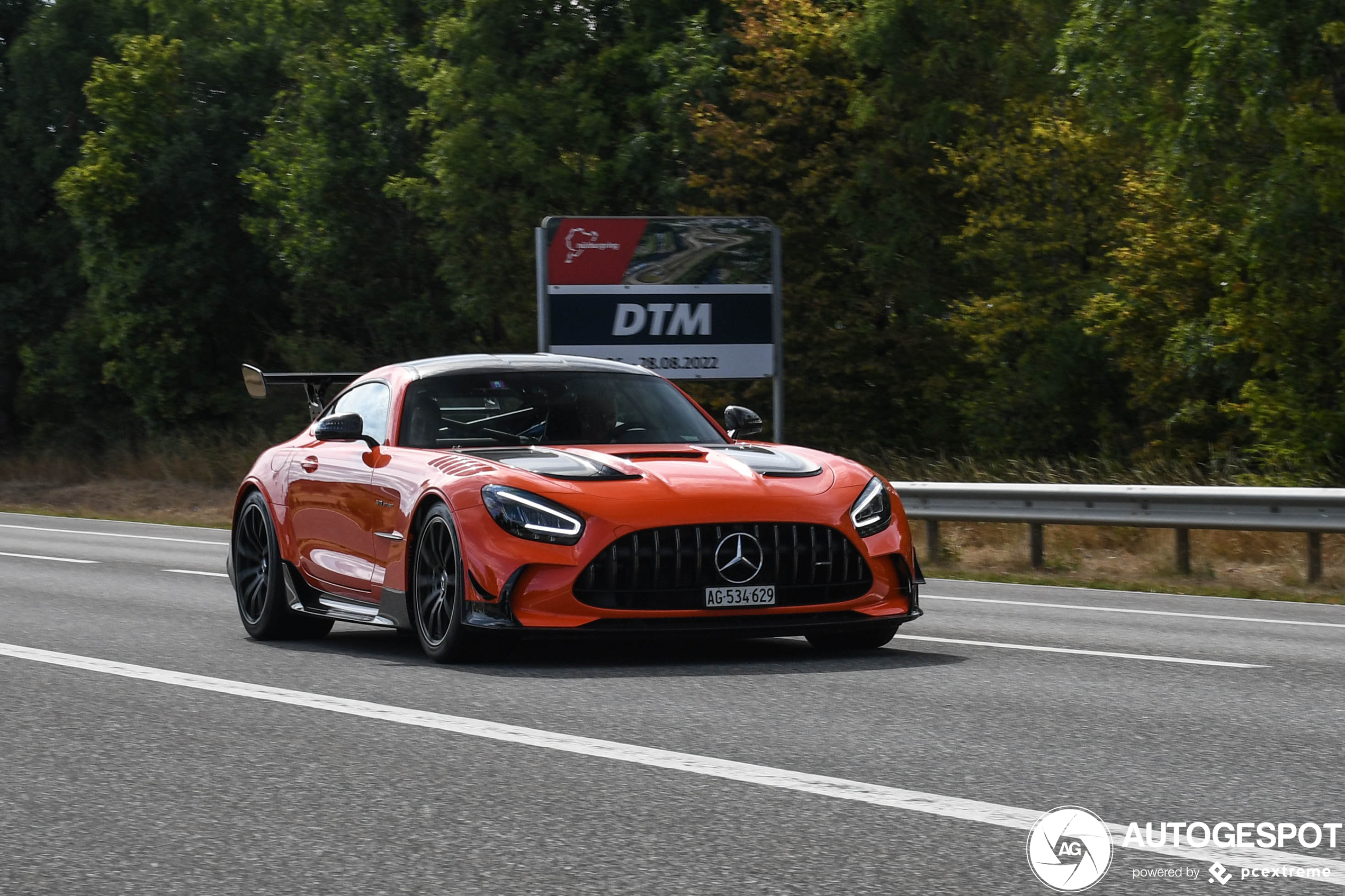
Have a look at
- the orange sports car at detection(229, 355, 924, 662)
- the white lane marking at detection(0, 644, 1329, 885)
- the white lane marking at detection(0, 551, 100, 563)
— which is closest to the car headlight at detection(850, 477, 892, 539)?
the orange sports car at detection(229, 355, 924, 662)

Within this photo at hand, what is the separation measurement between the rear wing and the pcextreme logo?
32.4ft

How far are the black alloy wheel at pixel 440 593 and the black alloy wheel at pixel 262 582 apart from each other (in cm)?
155

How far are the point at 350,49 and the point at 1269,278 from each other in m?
22.4

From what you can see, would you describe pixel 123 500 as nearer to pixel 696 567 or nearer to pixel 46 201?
pixel 46 201

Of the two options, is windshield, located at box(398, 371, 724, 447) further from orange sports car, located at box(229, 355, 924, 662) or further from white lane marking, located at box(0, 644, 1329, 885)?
white lane marking, located at box(0, 644, 1329, 885)

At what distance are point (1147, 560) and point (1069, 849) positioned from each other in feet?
39.7

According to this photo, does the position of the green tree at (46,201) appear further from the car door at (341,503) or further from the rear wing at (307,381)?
the car door at (341,503)

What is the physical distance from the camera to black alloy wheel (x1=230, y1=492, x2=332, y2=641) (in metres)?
10.7

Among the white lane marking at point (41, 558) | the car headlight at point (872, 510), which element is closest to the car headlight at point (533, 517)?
the car headlight at point (872, 510)

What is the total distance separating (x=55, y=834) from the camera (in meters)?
5.45

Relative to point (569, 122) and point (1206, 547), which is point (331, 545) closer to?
point (1206, 547)

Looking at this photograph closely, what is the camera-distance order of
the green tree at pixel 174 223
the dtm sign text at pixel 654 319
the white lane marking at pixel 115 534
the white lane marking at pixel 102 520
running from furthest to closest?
the green tree at pixel 174 223, the white lane marking at pixel 102 520, the white lane marking at pixel 115 534, the dtm sign text at pixel 654 319

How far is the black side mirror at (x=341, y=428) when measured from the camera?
9953mm

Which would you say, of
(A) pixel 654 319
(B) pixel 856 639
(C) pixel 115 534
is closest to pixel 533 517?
(B) pixel 856 639
